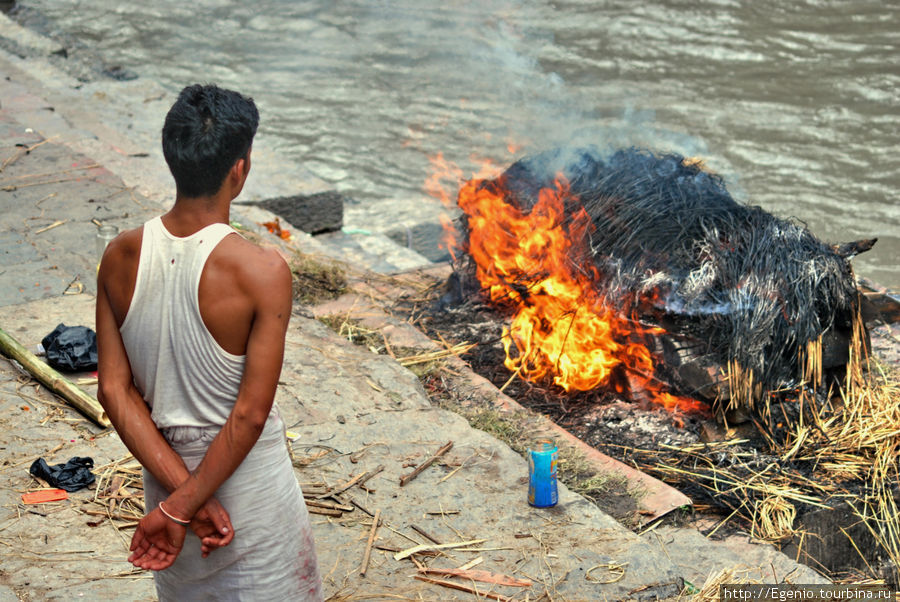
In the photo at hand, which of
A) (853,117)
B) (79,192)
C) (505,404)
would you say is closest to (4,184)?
(79,192)

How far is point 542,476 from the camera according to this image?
4.07m

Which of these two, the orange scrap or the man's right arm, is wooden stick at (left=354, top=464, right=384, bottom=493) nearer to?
the orange scrap

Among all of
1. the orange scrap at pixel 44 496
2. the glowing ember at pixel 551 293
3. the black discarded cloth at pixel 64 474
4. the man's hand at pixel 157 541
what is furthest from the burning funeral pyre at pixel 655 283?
the man's hand at pixel 157 541

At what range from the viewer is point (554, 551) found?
12.6 ft

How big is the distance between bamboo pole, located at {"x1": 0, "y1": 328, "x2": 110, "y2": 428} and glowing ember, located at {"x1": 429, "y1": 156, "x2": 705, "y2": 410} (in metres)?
2.60

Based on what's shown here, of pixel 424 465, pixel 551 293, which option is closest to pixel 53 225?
pixel 551 293

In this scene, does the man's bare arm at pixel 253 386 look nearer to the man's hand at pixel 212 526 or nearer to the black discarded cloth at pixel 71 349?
the man's hand at pixel 212 526

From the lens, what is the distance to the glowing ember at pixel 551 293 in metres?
5.71

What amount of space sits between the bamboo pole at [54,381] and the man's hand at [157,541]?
219cm

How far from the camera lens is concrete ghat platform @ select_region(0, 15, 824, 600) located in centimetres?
359

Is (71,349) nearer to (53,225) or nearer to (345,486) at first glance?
(345,486)

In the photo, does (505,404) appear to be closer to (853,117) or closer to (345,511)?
(345,511)

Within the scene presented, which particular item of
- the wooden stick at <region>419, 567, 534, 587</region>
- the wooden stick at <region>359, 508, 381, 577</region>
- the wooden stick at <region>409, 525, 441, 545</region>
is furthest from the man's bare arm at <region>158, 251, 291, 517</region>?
the wooden stick at <region>409, 525, 441, 545</region>

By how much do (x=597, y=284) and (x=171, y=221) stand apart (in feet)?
12.3
